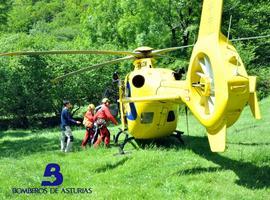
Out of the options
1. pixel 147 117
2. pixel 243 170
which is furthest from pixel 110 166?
pixel 243 170

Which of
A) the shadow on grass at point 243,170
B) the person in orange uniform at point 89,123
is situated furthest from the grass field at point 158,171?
the person in orange uniform at point 89,123

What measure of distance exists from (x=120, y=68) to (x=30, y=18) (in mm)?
71388

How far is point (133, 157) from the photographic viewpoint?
472 inches

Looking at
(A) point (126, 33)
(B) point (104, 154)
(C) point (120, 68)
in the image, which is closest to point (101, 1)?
(A) point (126, 33)

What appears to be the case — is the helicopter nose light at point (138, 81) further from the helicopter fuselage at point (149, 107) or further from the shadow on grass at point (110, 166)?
the shadow on grass at point (110, 166)

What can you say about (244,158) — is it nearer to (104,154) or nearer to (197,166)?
(197,166)

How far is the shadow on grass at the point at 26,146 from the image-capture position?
1548 centimetres

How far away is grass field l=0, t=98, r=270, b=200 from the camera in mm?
9125

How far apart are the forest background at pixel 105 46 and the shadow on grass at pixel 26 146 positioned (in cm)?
756

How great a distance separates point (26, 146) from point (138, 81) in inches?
246

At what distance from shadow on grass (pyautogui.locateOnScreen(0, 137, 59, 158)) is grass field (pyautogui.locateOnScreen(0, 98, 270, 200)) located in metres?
0.24

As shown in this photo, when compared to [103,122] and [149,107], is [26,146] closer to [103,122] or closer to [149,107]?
[103,122]

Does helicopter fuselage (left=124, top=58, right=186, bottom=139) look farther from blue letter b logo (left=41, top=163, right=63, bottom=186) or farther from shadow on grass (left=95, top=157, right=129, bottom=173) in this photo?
blue letter b logo (left=41, top=163, right=63, bottom=186)

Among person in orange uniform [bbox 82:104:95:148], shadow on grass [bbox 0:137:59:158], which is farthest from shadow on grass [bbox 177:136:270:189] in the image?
shadow on grass [bbox 0:137:59:158]
